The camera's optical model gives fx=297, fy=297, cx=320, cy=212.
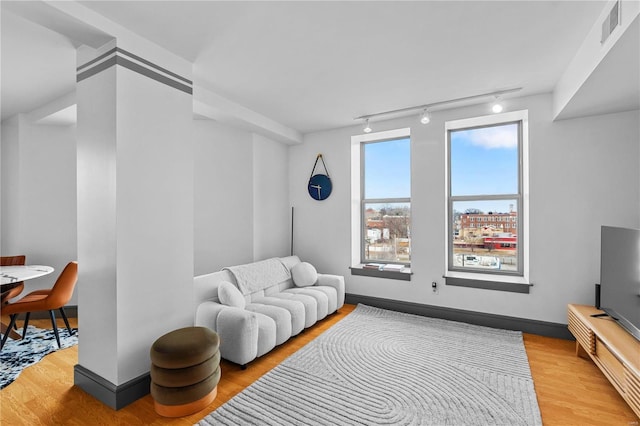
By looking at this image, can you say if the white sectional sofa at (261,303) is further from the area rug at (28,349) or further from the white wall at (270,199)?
the area rug at (28,349)

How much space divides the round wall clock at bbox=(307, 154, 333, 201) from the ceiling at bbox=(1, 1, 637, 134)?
1.34 metres

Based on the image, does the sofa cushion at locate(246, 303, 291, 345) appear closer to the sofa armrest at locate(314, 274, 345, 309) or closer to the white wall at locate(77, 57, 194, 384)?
the white wall at locate(77, 57, 194, 384)

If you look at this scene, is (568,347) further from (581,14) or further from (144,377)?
(144,377)

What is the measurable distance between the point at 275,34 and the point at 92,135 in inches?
61.5

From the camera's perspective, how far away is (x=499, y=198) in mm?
3734

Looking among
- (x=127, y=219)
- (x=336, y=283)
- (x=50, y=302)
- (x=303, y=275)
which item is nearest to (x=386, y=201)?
(x=336, y=283)

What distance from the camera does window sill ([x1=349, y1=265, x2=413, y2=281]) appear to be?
13.1 ft

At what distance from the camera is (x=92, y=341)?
222 cm

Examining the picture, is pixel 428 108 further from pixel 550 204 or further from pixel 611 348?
pixel 611 348

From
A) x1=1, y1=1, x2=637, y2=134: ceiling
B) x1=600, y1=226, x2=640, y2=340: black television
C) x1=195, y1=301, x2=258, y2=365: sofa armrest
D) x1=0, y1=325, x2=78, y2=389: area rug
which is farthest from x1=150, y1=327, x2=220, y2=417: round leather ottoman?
x1=600, y1=226, x2=640, y2=340: black television

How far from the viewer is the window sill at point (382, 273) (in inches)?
157

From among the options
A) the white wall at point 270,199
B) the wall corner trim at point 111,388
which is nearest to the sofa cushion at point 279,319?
the wall corner trim at point 111,388

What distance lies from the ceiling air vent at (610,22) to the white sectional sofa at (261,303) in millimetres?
3196

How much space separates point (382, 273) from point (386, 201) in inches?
42.0
